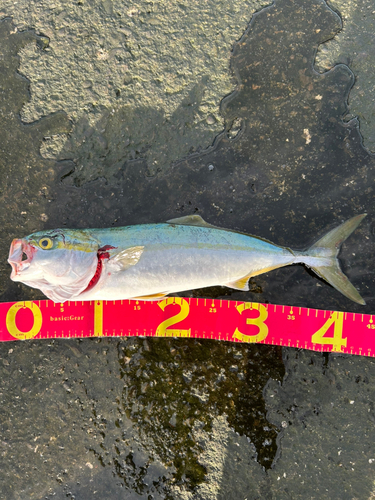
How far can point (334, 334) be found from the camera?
2904 mm

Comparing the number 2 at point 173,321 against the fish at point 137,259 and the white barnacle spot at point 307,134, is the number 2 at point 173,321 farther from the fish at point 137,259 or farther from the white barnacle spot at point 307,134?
the white barnacle spot at point 307,134

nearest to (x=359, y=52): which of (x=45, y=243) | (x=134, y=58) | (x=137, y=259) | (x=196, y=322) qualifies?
(x=134, y=58)

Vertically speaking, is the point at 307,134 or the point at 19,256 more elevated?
the point at 307,134

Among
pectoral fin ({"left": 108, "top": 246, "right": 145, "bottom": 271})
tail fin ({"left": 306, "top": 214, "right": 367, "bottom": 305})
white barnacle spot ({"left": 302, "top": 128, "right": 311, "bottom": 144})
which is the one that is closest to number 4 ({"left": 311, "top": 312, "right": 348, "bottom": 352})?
tail fin ({"left": 306, "top": 214, "right": 367, "bottom": 305})

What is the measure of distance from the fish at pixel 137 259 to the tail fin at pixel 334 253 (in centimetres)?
34

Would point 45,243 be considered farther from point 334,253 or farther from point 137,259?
point 334,253

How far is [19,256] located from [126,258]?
2.67 feet

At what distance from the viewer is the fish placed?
2.40m

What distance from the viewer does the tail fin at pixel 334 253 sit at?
279 cm

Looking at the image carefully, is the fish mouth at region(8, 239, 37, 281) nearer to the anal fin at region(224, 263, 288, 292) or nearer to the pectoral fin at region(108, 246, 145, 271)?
the pectoral fin at region(108, 246, 145, 271)

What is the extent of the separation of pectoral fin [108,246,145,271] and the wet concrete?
0.71 meters

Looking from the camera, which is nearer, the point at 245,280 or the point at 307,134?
the point at 245,280

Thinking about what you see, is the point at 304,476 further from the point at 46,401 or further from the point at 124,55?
the point at 124,55

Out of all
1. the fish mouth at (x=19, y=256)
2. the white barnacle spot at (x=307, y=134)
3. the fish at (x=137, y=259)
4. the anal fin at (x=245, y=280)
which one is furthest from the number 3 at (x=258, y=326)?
the fish mouth at (x=19, y=256)
